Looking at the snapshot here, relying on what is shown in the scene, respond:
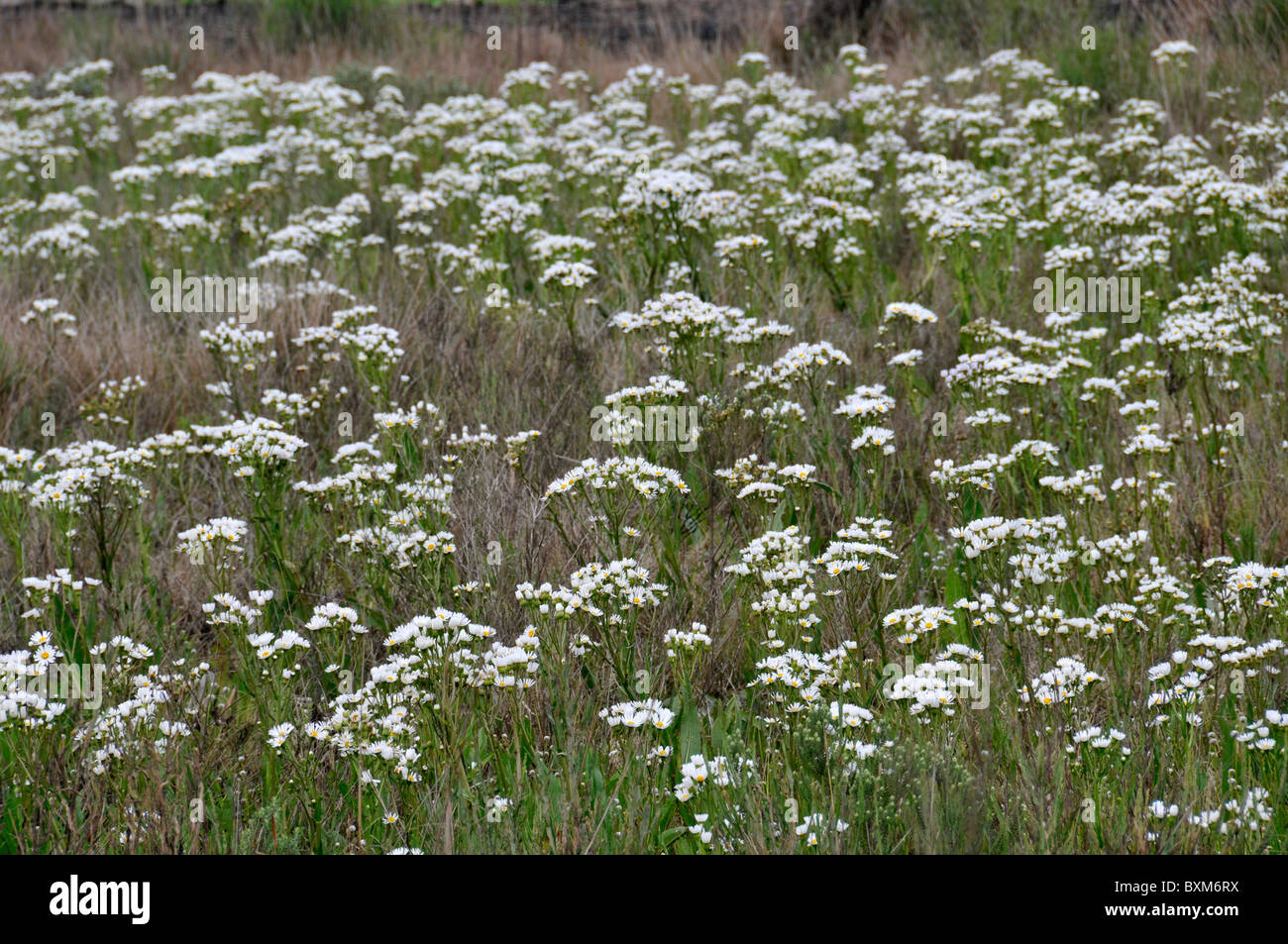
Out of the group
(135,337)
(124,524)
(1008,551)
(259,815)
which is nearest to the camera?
(259,815)

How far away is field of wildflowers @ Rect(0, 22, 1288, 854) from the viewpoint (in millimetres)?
3160

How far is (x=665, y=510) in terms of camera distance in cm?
427

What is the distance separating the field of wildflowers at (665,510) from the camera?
10.4ft

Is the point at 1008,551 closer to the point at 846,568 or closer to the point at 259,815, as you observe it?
the point at 846,568

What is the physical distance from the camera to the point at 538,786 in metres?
3.21

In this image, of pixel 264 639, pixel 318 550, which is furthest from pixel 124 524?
pixel 264 639

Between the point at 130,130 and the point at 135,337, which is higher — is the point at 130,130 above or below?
above

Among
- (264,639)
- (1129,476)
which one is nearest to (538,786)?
(264,639)

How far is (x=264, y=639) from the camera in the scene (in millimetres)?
3557
